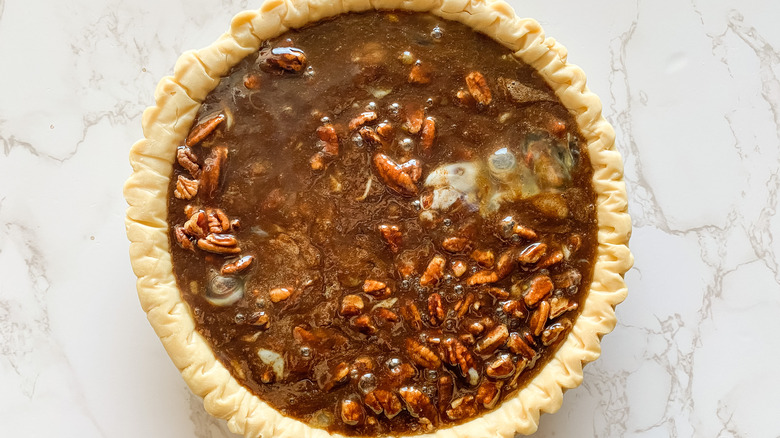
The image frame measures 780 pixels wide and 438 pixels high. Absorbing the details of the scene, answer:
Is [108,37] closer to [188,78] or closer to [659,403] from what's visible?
[188,78]

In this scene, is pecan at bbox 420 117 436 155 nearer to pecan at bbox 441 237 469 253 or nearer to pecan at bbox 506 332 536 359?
Result: pecan at bbox 441 237 469 253

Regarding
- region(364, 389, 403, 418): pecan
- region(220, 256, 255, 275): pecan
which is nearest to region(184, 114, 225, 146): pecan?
region(220, 256, 255, 275): pecan

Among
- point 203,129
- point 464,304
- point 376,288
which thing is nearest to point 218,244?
point 203,129

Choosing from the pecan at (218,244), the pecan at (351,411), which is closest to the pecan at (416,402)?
the pecan at (351,411)

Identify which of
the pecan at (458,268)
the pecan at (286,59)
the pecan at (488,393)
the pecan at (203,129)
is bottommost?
the pecan at (488,393)

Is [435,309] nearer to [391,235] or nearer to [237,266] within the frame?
[391,235]

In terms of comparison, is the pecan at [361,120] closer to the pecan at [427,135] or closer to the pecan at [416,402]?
the pecan at [427,135]
